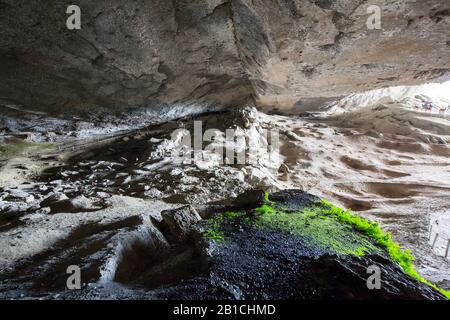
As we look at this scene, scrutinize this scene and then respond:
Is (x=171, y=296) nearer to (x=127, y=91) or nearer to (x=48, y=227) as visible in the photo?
(x=48, y=227)

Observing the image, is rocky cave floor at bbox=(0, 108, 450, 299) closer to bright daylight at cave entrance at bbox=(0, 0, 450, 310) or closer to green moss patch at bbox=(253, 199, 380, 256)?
bright daylight at cave entrance at bbox=(0, 0, 450, 310)

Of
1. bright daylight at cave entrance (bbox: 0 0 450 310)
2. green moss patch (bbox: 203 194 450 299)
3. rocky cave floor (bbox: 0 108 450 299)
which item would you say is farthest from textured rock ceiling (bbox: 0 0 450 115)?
green moss patch (bbox: 203 194 450 299)

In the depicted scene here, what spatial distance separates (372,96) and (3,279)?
1858cm

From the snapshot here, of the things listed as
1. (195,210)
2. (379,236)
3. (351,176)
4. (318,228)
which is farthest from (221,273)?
(351,176)

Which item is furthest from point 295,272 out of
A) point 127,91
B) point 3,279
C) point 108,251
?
point 127,91

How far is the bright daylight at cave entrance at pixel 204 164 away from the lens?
8.27ft

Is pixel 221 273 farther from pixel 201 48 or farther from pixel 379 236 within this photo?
pixel 201 48

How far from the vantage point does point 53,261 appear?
286cm

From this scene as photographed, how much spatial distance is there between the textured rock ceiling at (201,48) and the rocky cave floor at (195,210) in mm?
1796

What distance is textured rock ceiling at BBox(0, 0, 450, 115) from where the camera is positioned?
4267mm

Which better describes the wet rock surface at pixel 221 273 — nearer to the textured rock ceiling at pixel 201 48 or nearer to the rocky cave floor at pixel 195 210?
the rocky cave floor at pixel 195 210

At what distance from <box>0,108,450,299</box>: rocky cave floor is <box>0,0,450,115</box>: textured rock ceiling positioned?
70.7 inches

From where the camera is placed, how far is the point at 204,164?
21.9ft

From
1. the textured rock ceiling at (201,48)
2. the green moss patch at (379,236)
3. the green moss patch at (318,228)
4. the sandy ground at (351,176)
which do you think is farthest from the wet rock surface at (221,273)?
the textured rock ceiling at (201,48)
